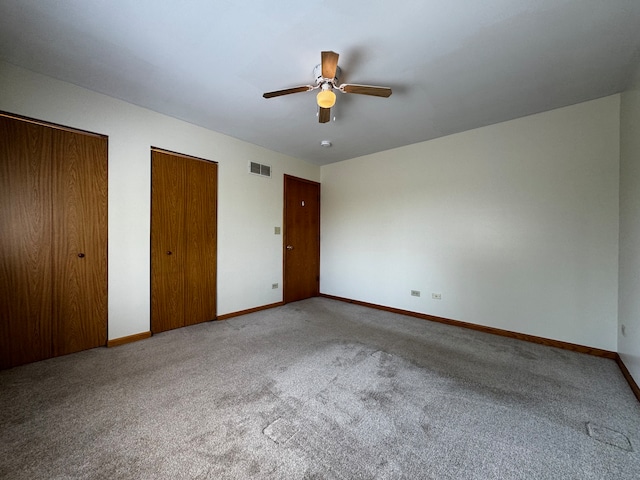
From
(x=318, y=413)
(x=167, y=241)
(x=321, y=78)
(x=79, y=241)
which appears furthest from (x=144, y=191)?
(x=318, y=413)

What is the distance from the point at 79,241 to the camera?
2.62 meters

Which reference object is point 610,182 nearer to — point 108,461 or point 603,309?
point 603,309

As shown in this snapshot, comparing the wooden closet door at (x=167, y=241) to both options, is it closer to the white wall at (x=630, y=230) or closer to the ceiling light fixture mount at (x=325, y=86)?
the ceiling light fixture mount at (x=325, y=86)

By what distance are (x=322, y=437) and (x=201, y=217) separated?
303cm

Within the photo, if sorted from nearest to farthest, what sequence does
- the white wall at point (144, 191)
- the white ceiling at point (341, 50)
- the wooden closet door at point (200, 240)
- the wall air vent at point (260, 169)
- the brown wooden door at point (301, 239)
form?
the white ceiling at point (341, 50) → the white wall at point (144, 191) → the wooden closet door at point (200, 240) → the wall air vent at point (260, 169) → the brown wooden door at point (301, 239)

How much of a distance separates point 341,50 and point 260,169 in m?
2.52

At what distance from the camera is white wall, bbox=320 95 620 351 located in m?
2.69

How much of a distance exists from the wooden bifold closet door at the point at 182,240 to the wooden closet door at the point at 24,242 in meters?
0.89

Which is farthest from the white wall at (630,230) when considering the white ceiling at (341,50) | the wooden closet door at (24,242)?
the wooden closet door at (24,242)

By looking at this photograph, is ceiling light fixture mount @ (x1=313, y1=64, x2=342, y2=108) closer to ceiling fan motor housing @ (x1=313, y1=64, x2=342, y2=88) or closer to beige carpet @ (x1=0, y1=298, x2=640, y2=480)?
ceiling fan motor housing @ (x1=313, y1=64, x2=342, y2=88)

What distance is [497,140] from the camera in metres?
3.27

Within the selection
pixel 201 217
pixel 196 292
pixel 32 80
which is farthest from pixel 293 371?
pixel 32 80

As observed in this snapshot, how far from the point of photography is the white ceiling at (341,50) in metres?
1.67

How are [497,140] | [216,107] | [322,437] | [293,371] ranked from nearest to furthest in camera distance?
[322,437] → [293,371] → [216,107] → [497,140]
